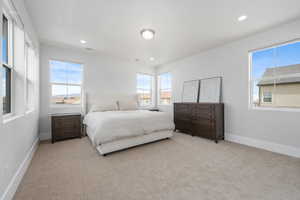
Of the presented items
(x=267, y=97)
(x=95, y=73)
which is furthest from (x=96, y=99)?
(x=267, y=97)

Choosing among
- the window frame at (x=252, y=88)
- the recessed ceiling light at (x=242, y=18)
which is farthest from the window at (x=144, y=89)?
the recessed ceiling light at (x=242, y=18)

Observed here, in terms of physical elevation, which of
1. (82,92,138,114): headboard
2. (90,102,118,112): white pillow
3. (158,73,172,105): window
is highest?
(158,73,172,105): window

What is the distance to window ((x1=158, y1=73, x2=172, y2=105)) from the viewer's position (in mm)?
5497

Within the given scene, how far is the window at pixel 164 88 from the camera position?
5.50m

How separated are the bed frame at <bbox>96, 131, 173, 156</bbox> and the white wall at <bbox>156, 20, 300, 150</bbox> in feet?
6.06

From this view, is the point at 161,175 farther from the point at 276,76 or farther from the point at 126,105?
the point at 276,76

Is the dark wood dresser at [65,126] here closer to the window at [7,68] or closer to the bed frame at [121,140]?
the bed frame at [121,140]

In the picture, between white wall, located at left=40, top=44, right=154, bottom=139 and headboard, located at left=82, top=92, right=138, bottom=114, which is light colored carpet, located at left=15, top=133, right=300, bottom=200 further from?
headboard, located at left=82, top=92, right=138, bottom=114

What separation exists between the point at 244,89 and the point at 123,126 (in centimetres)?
312

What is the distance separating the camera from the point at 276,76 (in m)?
2.84

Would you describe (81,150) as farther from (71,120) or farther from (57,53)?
(57,53)

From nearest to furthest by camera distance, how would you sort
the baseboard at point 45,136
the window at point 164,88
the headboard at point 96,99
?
the baseboard at point 45,136
the headboard at point 96,99
the window at point 164,88

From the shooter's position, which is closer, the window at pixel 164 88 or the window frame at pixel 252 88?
the window frame at pixel 252 88

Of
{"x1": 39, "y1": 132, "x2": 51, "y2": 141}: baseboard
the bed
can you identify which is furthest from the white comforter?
{"x1": 39, "y1": 132, "x2": 51, "y2": 141}: baseboard
